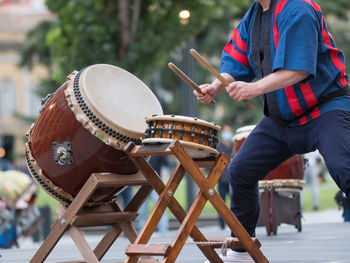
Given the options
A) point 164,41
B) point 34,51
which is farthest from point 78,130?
point 34,51

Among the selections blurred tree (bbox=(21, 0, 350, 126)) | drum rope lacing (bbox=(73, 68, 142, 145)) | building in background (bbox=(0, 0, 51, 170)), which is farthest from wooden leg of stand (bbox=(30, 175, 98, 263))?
building in background (bbox=(0, 0, 51, 170))

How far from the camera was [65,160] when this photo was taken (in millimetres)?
3844

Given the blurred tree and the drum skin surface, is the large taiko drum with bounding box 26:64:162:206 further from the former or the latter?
the blurred tree

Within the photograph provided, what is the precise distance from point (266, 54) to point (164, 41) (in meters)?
7.18

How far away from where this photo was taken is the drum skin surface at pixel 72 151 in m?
3.80

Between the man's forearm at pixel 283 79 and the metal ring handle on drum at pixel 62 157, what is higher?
the man's forearm at pixel 283 79

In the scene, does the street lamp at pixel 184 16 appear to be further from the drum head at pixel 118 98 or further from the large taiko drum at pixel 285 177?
the drum head at pixel 118 98

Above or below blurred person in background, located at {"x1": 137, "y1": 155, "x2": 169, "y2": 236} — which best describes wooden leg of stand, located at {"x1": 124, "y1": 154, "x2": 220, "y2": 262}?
above

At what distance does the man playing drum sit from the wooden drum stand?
0.71ft

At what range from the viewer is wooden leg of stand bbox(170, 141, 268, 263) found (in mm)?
3293

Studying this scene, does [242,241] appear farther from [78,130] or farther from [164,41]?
[164,41]

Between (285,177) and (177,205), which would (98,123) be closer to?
(177,205)

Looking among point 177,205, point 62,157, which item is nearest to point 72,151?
point 62,157

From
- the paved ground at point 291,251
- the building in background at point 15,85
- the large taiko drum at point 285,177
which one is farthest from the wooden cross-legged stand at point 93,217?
the building in background at point 15,85
